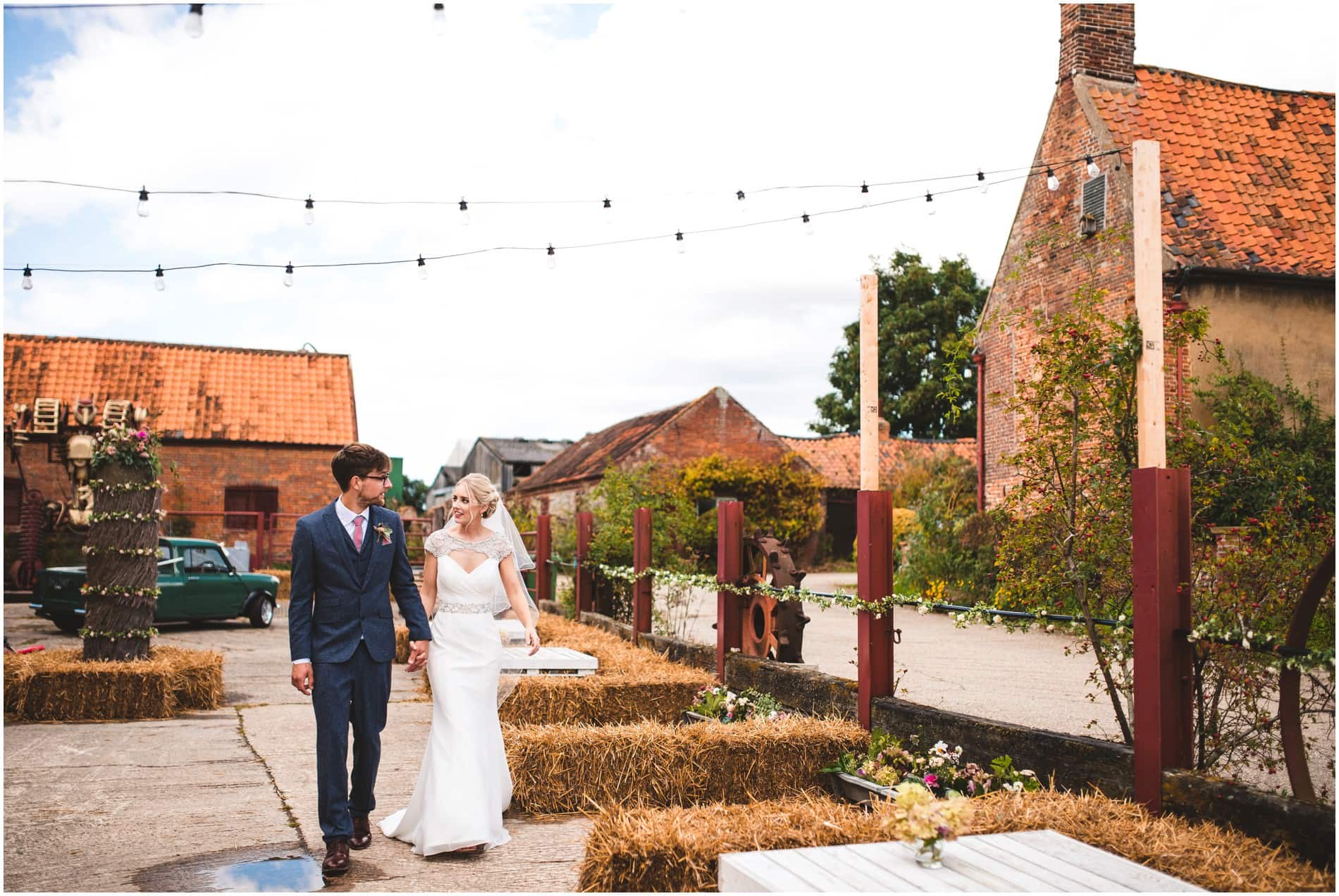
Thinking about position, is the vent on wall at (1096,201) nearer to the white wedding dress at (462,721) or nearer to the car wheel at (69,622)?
the white wedding dress at (462,721)

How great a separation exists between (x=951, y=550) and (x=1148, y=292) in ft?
47.0

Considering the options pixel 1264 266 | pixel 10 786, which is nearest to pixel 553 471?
pixel 1264 266

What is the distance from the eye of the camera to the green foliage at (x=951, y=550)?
17.5 metres

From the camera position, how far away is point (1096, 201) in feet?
59.0

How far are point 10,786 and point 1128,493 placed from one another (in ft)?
21.2

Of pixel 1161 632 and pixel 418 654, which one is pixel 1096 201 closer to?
pixel 1161 632

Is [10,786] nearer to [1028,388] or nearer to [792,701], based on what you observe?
[792,701]

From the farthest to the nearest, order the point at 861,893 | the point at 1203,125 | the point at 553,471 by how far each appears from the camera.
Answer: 1. the point at 553,471
2. the point at 1203,125
3. the point at 861,893

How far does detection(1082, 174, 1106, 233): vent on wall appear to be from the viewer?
17.7 m

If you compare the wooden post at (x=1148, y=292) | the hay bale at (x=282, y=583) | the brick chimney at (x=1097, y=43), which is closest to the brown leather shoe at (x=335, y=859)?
the wooden post at (x=1148, y=292)

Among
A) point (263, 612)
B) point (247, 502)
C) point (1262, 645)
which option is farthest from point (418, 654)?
point (247, 502)

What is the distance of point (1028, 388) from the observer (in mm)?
6043

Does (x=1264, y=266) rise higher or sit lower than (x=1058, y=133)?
lower

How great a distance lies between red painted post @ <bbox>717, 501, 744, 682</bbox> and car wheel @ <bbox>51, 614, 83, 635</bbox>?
10786mm
